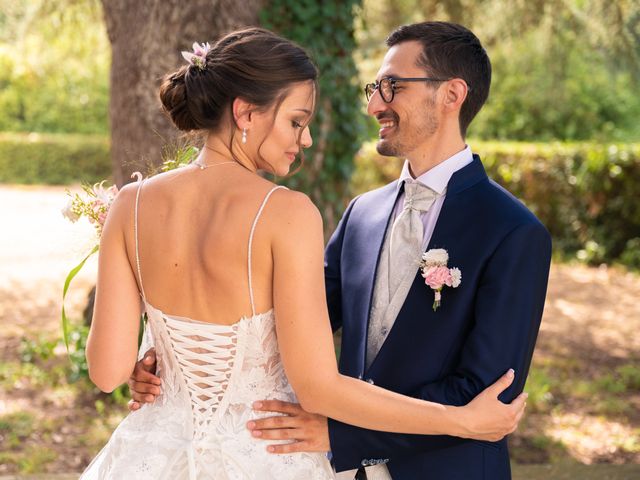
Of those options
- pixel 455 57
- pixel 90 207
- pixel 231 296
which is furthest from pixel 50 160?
pixel 231 296

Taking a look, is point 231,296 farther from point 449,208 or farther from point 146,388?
point 449,208

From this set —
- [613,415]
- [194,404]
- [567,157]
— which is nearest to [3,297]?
[613,415]

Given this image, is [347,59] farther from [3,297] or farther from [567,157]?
[567,157]

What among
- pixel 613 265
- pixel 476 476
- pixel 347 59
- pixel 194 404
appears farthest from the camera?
pixel 613 265

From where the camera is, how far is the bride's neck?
1.86 meters

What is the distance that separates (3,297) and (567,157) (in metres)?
6.66

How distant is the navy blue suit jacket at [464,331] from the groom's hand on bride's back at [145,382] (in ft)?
1.41

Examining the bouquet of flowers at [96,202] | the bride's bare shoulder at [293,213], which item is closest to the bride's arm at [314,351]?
the bride's bare shoulder at [293,213]

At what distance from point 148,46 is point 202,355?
3193 millimetres

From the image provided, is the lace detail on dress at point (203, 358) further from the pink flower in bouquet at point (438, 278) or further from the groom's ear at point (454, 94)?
the groom's ear at point (454, 94)

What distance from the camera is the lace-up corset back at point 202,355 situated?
185 centimetres

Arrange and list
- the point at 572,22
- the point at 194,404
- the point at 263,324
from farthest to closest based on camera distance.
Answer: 1. the point at 572,22
2. the point at 194,404
3. the point at 263,324

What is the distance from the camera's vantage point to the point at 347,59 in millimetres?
5191

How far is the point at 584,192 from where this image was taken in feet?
33.6
